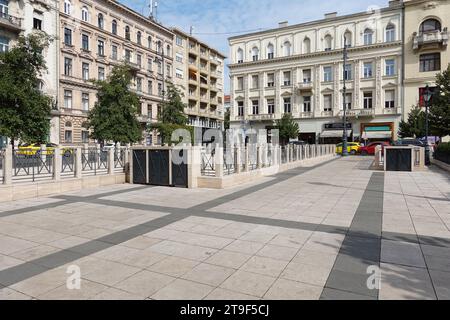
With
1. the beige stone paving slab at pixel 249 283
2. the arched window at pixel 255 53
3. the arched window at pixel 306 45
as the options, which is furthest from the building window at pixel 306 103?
the beige stone paving slab at pixel 249 283

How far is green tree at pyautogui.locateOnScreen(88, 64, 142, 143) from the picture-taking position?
27.5m

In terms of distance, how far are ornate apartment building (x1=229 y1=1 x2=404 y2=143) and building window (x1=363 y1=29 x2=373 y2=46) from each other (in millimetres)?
85

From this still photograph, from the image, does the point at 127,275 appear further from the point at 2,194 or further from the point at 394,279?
the point at 2,194

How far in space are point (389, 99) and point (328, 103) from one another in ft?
25.2

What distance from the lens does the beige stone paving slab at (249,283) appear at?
3.62m

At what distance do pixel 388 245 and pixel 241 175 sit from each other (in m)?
7.92

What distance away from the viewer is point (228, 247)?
511cm

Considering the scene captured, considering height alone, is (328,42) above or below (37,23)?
above

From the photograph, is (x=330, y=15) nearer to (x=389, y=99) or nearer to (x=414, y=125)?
(x=389, y=99)

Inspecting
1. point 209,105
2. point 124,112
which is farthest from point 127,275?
point 209,105

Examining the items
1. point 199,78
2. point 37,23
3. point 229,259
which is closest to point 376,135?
point 199,78

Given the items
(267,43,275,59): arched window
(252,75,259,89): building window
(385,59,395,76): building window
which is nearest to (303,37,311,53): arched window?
(267,43,275,59): arched window

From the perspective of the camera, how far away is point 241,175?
12.8m

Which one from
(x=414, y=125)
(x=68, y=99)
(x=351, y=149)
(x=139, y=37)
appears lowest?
(x=351, y=149)
